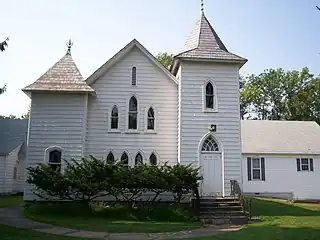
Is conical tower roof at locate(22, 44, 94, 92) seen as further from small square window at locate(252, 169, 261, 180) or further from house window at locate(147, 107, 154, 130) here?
small square window at locate(252, 169, 261, 180)

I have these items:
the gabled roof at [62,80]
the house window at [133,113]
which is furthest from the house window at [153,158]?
the gabled roof at [62,80]

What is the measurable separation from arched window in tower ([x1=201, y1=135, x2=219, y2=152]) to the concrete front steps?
2517mm

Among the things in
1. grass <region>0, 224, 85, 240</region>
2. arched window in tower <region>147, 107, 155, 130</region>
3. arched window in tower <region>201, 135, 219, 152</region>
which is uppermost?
arched window in tower <region>147, 107, 155, 130</region>

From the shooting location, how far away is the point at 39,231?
12430 millimetres

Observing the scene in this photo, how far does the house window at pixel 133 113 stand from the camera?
20.2 m

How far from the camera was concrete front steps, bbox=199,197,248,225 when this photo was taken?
15.9 m

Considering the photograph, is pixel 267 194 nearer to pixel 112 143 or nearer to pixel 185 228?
pixel 112 143

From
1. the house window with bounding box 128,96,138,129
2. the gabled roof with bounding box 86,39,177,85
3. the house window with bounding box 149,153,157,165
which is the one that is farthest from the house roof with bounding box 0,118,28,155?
the house window with bounding box 149,153,157,165

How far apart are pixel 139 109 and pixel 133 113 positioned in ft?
1.28

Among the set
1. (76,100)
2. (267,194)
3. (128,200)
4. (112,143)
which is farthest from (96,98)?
(267,194)

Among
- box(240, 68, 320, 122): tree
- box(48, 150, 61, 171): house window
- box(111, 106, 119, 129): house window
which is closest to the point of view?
box(48, 150, 61, 171): house window

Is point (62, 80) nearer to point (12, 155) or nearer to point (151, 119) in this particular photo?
point (151, 119)

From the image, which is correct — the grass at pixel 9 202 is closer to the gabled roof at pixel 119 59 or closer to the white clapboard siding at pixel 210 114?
the gabled roof at pixel 119 59

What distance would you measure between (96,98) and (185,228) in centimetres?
909
